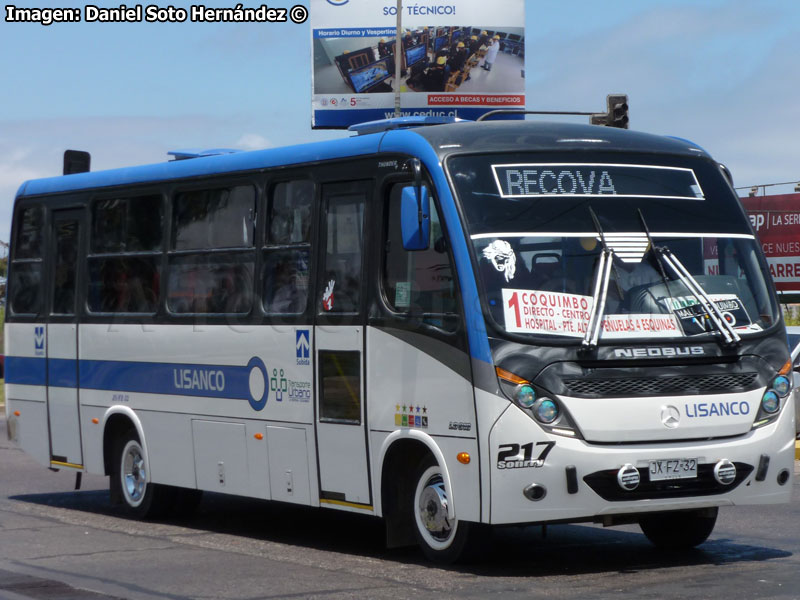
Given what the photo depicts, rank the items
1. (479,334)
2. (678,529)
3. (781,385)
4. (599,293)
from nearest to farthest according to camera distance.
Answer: (479,334) → (599,293) → (781,385) → (678,529)

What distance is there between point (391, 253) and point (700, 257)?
2110mm

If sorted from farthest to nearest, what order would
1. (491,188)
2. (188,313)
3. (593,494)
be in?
(188,313)
(491,188)
(593,494)

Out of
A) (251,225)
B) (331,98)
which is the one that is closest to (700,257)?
(251,225)

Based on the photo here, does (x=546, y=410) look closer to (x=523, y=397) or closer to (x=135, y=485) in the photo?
(x=523, y=397)

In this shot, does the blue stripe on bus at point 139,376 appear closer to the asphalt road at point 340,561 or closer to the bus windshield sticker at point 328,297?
the bus windshield sticker at point 328,297

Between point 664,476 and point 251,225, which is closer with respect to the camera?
point 664,476

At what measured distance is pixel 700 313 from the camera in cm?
977

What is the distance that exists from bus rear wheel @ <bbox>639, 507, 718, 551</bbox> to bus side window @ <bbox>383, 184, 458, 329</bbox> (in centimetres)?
211

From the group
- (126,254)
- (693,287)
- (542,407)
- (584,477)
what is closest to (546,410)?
(542,407)

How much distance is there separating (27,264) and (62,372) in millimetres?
1447

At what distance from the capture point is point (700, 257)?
10.1m

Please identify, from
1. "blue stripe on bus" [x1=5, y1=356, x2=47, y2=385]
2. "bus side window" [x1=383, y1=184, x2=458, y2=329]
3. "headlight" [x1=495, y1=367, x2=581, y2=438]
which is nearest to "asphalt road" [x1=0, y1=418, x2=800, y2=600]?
"headlight" [x1=495, y1=367, x2=581, y2=438]

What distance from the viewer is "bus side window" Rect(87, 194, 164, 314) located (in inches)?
526

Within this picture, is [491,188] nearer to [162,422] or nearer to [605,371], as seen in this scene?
[605,371]
